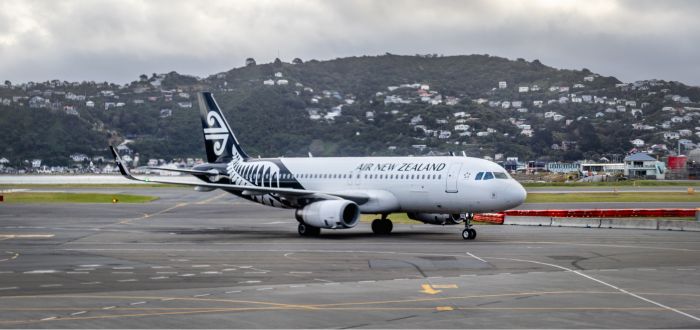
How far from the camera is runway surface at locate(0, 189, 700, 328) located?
19.5 meters

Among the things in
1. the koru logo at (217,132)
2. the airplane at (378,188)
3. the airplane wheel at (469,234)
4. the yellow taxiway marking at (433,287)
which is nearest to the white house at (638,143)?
the koru logo at (217,132)

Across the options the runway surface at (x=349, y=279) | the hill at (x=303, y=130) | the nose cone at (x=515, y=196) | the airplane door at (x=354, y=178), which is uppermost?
the hill at (x=303, y=130)

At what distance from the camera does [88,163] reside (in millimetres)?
169625

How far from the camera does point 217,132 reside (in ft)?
187

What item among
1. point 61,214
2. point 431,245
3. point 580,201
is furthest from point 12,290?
point 580,201

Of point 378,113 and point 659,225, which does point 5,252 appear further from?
point 378,113

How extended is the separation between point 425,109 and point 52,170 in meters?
69.2

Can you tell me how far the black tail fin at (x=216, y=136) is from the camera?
184 feet

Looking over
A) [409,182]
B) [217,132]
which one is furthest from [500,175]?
[217,132]

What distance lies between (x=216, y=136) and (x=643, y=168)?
348 feet

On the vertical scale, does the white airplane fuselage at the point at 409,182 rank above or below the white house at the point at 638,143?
below

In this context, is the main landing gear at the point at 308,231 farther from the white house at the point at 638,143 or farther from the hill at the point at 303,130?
the white house at the point at 638,143

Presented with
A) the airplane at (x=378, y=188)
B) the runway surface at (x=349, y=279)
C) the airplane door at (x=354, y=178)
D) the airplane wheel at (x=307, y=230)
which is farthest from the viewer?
the airplane door at (x=354, y=178)

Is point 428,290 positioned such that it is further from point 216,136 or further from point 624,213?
point 216,136
